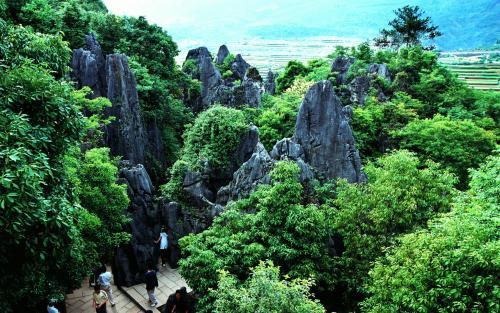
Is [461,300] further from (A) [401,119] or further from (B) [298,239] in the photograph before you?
(A) [401,119]

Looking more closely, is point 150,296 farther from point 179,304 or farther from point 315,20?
point 315,20

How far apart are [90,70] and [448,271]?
22.6m

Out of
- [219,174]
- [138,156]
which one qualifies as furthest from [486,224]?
[138,156]

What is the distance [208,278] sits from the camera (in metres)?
11.0

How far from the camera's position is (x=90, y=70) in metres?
23.5

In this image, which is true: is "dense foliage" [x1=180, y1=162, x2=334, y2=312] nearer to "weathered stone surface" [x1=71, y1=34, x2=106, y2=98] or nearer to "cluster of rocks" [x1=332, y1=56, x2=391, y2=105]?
"weathered stone surface" [x1=71, y1=34, x2=106, y2=98]

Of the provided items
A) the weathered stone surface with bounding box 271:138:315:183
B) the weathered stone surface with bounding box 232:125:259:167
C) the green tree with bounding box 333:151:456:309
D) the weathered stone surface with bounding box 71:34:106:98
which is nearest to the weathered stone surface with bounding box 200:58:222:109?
the weathered stone surface with bounding box 71:34:106:98

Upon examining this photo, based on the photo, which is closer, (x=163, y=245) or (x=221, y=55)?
(x=163, y=245)

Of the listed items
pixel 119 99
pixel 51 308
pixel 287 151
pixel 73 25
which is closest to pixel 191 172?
pixel 287 151

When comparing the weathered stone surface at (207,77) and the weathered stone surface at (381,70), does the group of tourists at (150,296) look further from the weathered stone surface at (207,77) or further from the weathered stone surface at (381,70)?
the weathered stone surface at (207,77)

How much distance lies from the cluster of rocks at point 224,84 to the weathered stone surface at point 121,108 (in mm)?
8626

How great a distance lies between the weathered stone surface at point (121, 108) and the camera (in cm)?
2331

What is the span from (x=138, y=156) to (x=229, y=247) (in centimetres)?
1449

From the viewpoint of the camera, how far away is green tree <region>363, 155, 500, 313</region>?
7594mm
